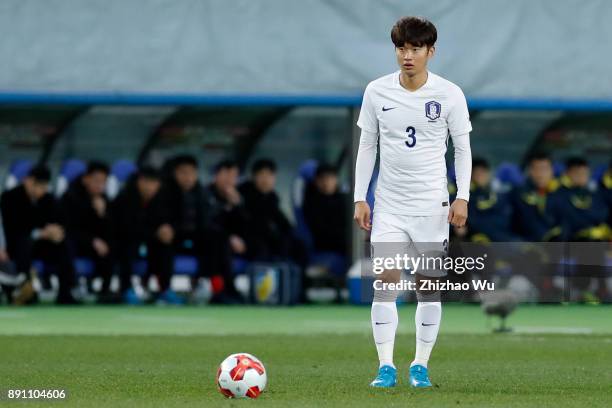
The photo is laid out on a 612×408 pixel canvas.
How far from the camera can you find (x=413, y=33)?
8.05 metres

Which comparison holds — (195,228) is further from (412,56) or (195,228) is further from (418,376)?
(412,56)

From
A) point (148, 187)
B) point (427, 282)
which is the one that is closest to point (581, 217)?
point (148, 187)

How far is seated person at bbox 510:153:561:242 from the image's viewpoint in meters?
19.3

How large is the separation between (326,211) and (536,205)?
8.51 ft

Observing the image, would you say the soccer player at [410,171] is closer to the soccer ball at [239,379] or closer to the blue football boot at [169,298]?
the soccer ball at [239,379]

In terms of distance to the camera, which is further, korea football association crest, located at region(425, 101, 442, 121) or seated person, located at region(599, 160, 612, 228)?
seated person, located at region(599, 160, 612, 228)

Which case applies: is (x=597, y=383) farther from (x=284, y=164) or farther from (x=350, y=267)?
(x=284, y=164)

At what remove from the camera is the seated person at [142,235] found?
728 inches

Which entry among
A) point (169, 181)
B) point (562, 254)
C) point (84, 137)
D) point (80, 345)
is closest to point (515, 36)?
point (562, 254)

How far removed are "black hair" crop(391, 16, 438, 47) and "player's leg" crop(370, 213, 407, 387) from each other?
953mm

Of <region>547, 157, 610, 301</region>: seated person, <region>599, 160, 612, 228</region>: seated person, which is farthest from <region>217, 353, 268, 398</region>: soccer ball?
<region>599, 160, 612, 228</region>: seated person

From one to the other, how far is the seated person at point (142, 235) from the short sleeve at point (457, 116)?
34.3ft

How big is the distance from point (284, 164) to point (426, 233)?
42.6 ft

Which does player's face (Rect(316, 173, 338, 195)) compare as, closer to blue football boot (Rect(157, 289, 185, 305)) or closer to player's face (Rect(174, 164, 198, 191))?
player's face (Rect(174, 164, 198, 191))
